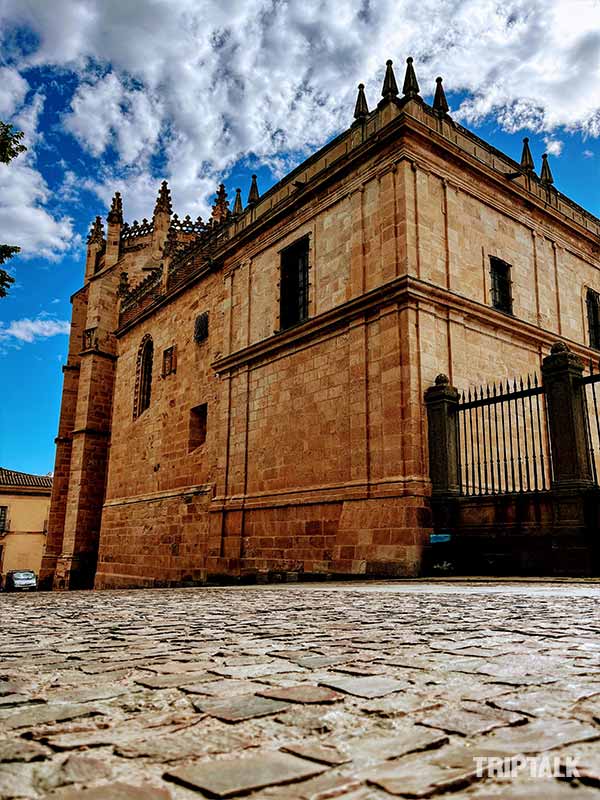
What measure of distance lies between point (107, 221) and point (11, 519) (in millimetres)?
22049

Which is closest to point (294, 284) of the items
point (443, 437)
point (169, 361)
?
point (443, 437)

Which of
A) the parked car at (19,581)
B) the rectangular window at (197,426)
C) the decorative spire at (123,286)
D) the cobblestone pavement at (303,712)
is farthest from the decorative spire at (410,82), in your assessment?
the parked car at (19,581)

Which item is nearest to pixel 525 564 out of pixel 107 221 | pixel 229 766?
pixel 229 766

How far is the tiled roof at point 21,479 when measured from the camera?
4106 centimetres

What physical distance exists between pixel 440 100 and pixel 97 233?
18313mm

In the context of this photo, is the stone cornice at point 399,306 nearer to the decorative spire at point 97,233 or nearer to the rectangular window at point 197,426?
the rectangular window at point 197,426

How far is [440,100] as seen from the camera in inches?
510

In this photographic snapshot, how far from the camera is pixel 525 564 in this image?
8906mm

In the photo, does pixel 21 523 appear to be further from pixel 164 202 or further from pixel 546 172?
pixel 546 172

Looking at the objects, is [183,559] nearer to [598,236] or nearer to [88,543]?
[88,543]

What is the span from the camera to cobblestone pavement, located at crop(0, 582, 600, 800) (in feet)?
3.69

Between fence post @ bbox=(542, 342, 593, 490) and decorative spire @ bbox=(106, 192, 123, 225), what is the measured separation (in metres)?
21.8

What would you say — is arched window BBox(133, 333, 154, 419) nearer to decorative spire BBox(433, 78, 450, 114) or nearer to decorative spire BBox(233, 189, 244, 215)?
decorative spire BBox(233, 189, 244, 215)

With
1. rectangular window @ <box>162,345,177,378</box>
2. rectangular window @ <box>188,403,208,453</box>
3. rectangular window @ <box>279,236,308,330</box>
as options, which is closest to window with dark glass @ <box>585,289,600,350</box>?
rectangular window @ <box>279,236,308,330</box>
